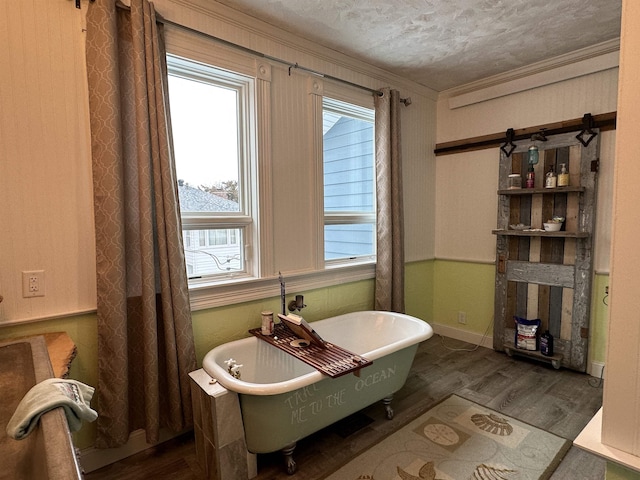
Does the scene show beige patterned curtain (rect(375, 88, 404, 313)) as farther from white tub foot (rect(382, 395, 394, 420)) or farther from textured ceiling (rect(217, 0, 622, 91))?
white tub foot (rect(382, 395, 394, 420))

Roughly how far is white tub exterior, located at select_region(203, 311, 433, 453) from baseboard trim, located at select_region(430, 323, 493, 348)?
54.1 inches

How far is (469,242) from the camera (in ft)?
11.7

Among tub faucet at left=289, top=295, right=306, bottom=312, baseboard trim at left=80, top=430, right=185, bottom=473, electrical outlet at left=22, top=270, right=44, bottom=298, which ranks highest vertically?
electrical outlet at left=22, top=270, right=44, bottom=298

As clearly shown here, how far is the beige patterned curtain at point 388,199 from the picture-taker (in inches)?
117

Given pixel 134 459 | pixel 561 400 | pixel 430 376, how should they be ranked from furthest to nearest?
pixel 430 376 → pixel 561 400 → pixel 134 459

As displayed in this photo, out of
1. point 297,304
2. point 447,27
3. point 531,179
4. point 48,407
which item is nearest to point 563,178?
point 531,179

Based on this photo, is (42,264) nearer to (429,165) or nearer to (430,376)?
(430,376)

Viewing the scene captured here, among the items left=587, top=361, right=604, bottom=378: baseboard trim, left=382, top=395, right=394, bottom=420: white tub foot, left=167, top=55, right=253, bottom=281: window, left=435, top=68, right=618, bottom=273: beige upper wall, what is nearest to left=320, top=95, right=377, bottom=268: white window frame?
left=167, top=55, right=253, bottom=281: window

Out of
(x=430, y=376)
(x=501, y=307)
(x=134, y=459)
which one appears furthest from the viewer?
(x=501, y=307)

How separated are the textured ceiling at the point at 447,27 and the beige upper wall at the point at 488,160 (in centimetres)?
33

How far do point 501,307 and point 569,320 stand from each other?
54 centimetres

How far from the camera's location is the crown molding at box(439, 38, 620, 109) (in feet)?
8.69

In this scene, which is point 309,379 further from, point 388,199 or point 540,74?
point 540,74

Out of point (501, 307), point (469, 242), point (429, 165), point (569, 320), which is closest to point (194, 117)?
point (429, 165)
